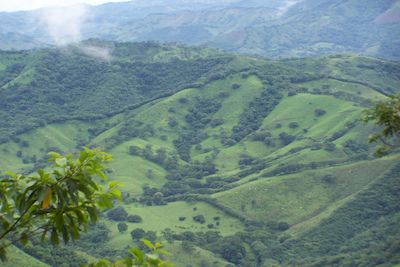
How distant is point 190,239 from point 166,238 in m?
5.10

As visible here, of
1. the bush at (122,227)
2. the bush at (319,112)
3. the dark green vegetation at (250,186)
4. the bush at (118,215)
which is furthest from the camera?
the bush at (319,112)

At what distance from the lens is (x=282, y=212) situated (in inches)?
5148

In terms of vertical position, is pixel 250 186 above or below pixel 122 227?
below

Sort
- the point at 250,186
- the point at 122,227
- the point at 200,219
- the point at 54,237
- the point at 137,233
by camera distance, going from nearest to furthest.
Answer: the point at 54,237 → the point at 137,233 → the point at 122,227 → the point at 200,219 → the point at 250,186

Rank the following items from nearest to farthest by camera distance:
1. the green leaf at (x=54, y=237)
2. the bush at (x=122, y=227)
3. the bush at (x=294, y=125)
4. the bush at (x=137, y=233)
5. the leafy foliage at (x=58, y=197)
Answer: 1. the leafy foliage at (x=58, y=197)
2. the green leaf at (x=54, y=237)
3. the bush at (x=137, y=233)
4. the bush at (x=122, y=227)
5. the bush at (x=294, y=125)

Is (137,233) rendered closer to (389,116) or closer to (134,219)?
(134,219)

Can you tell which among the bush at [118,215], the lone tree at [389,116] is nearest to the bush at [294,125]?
the bush at [118,215]

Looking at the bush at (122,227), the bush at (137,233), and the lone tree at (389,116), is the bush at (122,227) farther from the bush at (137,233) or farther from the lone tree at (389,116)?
the lone tree at (389,116)

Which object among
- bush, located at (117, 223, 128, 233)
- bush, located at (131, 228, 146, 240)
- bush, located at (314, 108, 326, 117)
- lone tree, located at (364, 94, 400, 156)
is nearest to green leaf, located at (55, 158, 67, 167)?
lone tree, located at (364, 94, 400, 156)

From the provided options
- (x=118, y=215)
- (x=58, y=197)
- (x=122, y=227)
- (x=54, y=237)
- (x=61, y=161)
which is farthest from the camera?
(x=118, y=215)

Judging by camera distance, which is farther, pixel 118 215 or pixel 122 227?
pixel 118 215

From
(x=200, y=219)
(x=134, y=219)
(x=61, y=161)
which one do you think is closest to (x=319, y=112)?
(x=200, y=219)

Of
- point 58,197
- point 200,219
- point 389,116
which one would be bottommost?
point 200,219

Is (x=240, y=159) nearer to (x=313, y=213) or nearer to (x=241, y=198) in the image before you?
(x=241, y=198)
